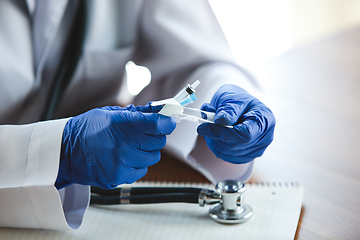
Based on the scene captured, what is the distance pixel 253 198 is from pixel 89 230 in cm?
28

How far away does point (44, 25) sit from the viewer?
2.70 feet

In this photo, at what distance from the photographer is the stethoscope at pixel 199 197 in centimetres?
54

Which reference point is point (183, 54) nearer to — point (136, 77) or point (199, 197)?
point (136, 77)

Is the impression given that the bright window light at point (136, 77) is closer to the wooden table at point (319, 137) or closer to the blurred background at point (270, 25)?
the blurred background at point (270, 25)

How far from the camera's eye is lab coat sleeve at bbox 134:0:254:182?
2.70ft

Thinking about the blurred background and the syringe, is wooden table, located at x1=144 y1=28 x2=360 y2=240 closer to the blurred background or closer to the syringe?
the blurred background

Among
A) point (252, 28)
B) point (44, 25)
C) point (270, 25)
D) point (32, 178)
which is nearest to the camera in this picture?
point (32, 178)

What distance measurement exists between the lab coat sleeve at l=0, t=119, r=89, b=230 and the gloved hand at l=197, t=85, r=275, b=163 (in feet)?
0.74

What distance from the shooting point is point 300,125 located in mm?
942

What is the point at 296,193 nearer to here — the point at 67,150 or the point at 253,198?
the point at 253,198

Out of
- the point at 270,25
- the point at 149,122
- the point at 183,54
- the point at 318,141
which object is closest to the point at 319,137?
the point at 318,141

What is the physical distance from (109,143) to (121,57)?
1.36ft

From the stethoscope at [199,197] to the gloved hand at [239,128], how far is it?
0.06 meters

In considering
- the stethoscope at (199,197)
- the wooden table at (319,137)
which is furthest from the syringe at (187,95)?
the wooden table at (319,137)
